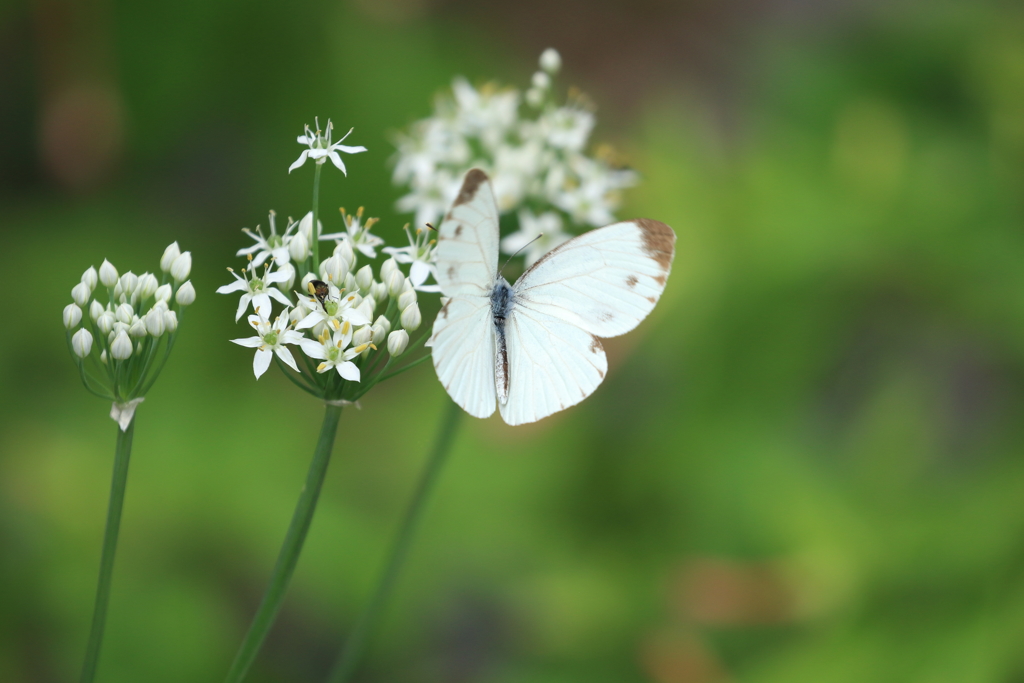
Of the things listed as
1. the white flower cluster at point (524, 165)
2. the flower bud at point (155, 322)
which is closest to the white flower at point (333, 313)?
the flower bud at point (155, 322)

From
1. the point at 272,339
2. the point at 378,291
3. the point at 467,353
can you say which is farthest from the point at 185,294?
the point at 467,353

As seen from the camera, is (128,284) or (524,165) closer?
(128,284)

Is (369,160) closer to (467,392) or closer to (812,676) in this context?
(467,392)

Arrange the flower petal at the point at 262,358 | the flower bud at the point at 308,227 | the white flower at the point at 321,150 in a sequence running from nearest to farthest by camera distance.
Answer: the flower petal at the point at 262,358, the flower bud at the point at 308,227, the white flower at the point at 321,150

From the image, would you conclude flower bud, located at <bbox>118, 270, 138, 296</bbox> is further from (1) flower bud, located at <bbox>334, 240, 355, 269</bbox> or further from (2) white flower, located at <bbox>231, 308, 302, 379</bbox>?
(1) flower bud, located at <bbox>334, 240, 355, 269</bbox>

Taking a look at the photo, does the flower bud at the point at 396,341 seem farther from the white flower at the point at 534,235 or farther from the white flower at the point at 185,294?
the white flower at the point at 534,235

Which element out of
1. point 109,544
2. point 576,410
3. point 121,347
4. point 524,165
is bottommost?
point 109,544

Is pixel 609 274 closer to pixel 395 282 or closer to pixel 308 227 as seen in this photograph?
pixel 395 282
